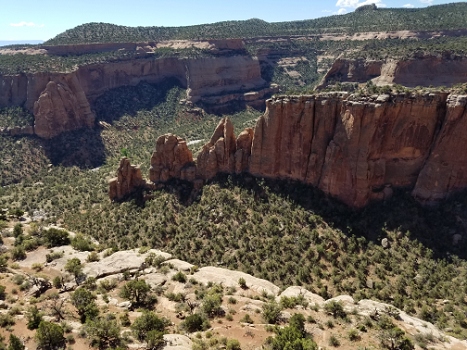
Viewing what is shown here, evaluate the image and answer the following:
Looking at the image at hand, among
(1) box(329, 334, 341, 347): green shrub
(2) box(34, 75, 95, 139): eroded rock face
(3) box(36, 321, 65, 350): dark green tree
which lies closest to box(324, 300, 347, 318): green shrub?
(1) box(329, 334, 341, 347): green shrub

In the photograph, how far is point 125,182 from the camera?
6188 cm

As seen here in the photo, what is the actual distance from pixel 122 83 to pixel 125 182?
270ft

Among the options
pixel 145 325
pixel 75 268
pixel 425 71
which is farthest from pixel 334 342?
pixel 425 71

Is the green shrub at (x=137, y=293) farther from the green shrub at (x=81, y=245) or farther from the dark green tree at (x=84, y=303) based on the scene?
the green shrub at (x=81, y=245)

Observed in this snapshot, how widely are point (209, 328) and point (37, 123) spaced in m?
89.6

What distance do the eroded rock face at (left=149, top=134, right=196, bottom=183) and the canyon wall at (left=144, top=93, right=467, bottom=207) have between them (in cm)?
1229

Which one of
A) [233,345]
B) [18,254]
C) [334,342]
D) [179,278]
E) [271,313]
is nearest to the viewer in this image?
[233,345]

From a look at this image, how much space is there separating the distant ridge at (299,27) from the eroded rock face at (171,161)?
356 ft

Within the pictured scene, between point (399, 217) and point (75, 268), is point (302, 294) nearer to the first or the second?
point (399, 217)

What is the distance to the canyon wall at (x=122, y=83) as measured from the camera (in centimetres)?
9981

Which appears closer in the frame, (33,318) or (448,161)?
(33,318)

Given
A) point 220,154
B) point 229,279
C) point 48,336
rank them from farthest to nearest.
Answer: point 220,154
point 229,279
point 48,336

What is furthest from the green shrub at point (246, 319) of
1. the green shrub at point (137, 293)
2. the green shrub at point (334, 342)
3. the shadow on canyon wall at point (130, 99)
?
the shadow on canyon wall at point (130, 99)

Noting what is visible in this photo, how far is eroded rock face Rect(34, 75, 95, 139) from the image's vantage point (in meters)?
97.4
